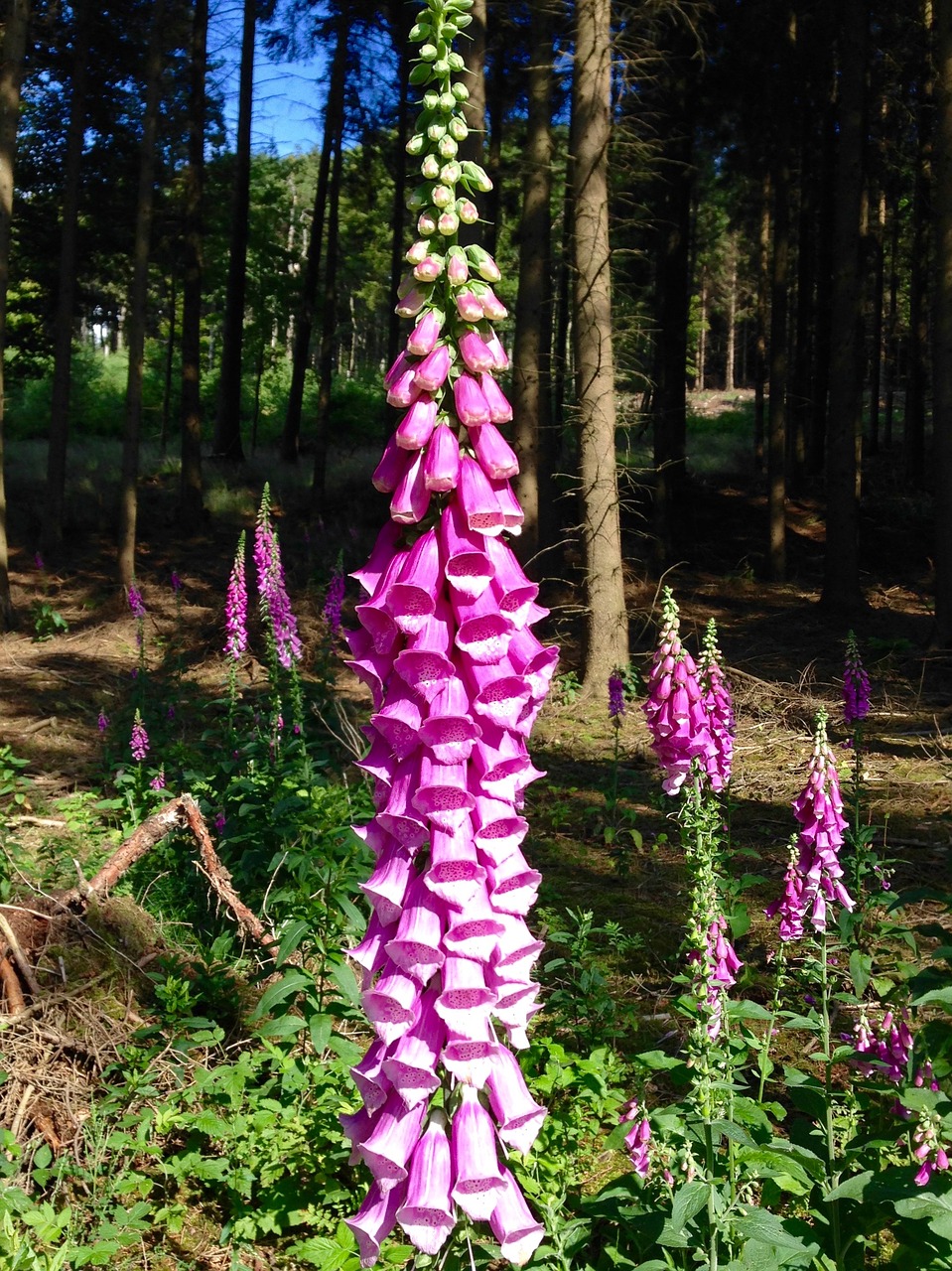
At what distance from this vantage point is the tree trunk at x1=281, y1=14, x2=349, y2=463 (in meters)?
20.0

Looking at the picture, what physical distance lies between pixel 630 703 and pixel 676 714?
6.55m

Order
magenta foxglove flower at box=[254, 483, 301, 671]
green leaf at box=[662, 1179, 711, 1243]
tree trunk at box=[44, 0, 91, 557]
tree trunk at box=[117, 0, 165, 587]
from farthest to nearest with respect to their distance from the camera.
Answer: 1. tree trunk at box=[44, 0, 91, 557]
2. tree trunk at box=[117, 0, 165, 587]
3. magenta foxglove flower at box=[254, 483, 301, 671]
4. green leaf at box=[662, 1179, 711, 1243]

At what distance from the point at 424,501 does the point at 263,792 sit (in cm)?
362

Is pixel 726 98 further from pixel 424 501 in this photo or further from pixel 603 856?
pixel 424 501

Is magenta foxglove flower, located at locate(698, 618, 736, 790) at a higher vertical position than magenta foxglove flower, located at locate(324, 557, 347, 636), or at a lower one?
lower

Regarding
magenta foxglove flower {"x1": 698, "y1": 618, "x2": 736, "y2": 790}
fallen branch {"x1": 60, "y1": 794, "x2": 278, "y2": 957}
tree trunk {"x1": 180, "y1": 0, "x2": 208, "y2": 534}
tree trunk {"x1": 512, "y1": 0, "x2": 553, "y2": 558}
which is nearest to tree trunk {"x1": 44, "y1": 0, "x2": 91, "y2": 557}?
tree trunk {"x1": 180, "y1": 0, "x2": 208, "y2": 534}

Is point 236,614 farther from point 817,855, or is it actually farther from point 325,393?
point 325,393

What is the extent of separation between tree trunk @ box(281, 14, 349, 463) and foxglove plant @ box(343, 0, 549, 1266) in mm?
20649

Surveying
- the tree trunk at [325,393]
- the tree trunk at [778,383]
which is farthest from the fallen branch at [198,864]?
the tree trunk at [325,393]

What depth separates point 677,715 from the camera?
13.5ft

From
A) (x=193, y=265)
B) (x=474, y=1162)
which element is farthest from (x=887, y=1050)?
(x=193, y=265)

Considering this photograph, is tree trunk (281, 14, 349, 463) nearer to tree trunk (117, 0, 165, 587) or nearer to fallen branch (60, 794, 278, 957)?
tree trunk (117, 0, 165, 587)

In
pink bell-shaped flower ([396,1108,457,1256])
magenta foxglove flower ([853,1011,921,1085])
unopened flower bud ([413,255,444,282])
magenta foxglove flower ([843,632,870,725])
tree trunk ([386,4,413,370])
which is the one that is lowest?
magenta foxglove flower ([853,1011,921,1085])

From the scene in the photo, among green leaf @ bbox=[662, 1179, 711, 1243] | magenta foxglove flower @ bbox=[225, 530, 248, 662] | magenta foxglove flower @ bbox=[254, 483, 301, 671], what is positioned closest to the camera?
green leaf @ bbox=[662, 1179, 711, 1243]
